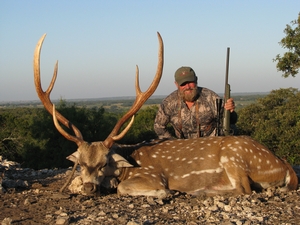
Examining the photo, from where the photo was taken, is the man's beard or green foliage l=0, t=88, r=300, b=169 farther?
green foliage l=0, t=88, r=300, b=169

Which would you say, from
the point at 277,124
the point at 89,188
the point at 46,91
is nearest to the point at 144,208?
the point at 89,188

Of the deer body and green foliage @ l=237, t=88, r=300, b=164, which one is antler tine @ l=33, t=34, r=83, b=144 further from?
green foliage @ l=237, t=88, r=300, b=164

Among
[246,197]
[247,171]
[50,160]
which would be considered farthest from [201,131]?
[50,160]

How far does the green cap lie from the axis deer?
1.53 metres

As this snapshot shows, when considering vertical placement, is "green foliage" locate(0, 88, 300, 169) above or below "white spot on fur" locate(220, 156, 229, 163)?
below

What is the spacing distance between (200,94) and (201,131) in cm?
74

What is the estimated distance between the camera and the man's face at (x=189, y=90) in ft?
27.1

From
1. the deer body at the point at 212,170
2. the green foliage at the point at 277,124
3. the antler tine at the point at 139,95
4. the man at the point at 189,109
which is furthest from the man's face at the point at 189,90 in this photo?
the green foliage at the point at 277,124

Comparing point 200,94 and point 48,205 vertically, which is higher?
point 200,94

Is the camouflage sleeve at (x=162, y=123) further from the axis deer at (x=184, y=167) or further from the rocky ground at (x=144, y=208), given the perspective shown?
the rocky ground at (x=144, y=208)

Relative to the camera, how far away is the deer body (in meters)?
6.25

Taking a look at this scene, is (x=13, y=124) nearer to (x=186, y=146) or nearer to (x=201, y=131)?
(x=201, y=131)

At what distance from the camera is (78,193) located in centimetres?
627

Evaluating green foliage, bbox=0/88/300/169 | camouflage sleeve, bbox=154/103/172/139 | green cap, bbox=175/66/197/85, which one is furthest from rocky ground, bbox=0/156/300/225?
green foliage, bbox=0/88/300/169
